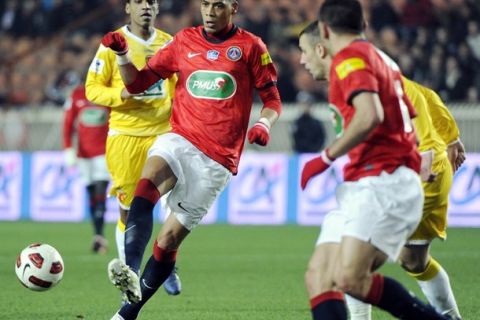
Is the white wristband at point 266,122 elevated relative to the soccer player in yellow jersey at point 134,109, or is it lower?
elevated

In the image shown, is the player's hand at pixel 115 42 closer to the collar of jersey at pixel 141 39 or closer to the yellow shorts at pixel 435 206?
the collar of jersey at pixel 141 39

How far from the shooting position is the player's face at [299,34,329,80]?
5922mm

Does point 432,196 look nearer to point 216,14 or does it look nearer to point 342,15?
point 342,15

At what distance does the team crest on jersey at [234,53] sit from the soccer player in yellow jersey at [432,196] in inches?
53.5

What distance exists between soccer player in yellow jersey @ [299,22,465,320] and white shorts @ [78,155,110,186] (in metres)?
7.60

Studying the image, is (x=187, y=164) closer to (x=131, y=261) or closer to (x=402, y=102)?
(x=131, y=261)

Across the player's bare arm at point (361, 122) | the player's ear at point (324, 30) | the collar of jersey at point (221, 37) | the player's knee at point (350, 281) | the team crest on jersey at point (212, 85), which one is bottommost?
the player's knee at point (350, 281)

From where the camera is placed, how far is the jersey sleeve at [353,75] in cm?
541

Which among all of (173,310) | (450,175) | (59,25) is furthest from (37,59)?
(450,175)

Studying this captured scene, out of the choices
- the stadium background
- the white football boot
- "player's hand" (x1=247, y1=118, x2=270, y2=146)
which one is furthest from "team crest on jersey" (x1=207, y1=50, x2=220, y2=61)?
the stadium background

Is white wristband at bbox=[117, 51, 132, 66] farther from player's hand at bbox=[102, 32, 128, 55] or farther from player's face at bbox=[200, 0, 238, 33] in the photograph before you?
player's face at bbox=[200, 0, 238, 33]

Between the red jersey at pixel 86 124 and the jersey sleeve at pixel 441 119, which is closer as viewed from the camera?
the jersey sleeve at pixel 441 119

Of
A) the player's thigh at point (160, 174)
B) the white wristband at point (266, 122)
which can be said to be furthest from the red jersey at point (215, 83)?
the player's thigh at point (160, 174)

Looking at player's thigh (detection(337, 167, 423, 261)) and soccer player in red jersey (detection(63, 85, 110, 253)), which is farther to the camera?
soccer player in red jersey (detection(63, 85, 110, 253))
